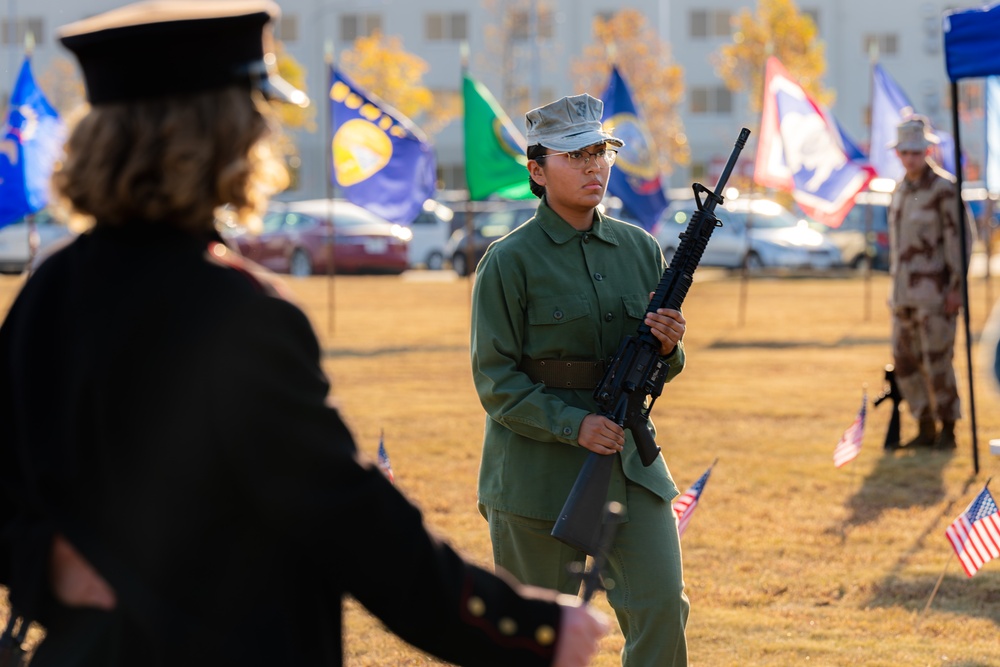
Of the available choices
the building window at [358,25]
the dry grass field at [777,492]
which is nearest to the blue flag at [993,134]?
the dry grass field at [777,492]

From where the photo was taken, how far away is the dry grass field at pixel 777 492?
6137 mm

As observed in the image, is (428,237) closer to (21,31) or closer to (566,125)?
(566,125)

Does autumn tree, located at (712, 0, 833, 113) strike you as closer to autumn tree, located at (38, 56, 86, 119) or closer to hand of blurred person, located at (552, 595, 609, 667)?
autumn tree, located at (38, 56, 86, 119)

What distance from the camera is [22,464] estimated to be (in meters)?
2.17

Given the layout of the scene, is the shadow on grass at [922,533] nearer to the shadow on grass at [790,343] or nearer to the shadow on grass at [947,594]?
the shadow on grass at [947,594]

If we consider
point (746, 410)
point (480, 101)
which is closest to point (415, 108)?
point (480, 101)

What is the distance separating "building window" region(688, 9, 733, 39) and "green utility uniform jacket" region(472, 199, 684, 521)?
210ft

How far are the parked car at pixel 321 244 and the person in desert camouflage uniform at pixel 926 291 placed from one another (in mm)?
21824

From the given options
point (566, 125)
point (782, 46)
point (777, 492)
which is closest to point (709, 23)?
point (782, 46)

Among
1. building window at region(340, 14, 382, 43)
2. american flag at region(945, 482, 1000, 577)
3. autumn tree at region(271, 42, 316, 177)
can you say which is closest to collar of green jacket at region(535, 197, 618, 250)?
american flag at region(945, 482, 1000, 577)

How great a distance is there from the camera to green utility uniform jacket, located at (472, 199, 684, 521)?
13.9 feet

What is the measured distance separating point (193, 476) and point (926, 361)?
9.11 m

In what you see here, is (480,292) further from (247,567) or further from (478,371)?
(247,567)

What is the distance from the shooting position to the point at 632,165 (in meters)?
19.3
